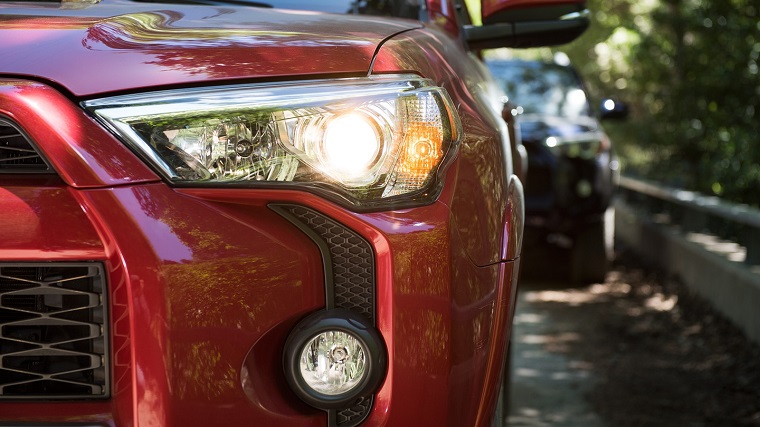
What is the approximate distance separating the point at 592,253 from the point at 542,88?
1.54 m

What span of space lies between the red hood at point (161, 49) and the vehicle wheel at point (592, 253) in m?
6.79

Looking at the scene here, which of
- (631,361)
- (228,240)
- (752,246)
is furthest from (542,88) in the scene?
(228,240)

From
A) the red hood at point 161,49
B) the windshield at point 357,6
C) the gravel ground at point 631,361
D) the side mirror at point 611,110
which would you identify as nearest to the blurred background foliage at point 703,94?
the side mirror at point 611,110

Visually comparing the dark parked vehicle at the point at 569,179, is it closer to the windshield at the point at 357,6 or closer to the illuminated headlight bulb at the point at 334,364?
the windshield at the point at 357,6

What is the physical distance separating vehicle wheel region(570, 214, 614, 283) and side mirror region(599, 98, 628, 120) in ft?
3.39

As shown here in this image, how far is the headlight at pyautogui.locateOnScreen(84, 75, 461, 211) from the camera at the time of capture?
1.94 metres

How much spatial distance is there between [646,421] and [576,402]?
0.46m

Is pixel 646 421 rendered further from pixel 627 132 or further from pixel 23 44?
pixel 627 132

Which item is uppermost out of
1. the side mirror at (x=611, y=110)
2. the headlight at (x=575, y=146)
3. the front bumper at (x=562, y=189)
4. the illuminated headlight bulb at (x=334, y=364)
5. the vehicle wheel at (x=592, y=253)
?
the illuminated headlight bulb at (x=334, y=364)

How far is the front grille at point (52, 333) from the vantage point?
193 centimetres

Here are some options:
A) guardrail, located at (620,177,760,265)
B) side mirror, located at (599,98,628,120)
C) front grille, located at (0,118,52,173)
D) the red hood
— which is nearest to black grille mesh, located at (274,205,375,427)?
the red hood

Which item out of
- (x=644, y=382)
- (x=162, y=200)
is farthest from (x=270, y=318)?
(x=644, y=382)

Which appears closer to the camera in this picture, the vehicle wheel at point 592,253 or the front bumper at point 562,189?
the front bumper at point 562,189

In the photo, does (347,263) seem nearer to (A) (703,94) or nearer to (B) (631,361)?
(B) (631,361)
